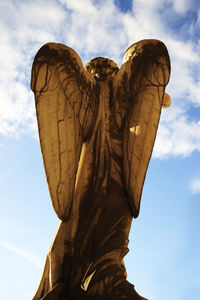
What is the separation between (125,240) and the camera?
12.0ft

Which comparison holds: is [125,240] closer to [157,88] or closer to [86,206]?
[86,206]

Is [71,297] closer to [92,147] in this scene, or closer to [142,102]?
[92,147]

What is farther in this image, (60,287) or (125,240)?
(125,240)

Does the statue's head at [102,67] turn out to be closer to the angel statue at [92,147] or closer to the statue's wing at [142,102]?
the angel statue at [92,147]

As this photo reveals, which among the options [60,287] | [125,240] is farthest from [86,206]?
[60,287]

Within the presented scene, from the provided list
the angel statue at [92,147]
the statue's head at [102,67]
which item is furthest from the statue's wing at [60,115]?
the statue's head at [102,67]

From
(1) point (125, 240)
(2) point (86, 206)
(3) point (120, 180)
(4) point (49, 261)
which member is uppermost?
(3) point (120, 180)

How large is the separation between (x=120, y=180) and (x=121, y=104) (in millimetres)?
852

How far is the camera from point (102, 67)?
4684mm

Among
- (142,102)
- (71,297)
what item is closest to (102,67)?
(142,102)

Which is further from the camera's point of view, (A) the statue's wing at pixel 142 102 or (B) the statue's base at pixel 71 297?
(A) the statue's wing at pixel 142 102

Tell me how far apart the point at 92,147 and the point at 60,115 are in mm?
494

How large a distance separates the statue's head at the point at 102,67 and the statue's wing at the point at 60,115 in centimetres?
48

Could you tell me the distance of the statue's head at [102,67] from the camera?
4.67 m
